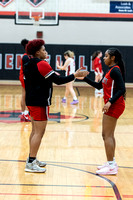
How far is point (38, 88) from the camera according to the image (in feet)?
16.9

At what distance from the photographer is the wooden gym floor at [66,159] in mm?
4523

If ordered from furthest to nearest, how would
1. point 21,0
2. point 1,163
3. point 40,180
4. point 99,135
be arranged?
point 21,0, point 99,135, point 1,163, point 40,180

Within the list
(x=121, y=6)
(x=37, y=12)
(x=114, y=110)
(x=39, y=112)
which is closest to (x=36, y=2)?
(x=37, y=12)

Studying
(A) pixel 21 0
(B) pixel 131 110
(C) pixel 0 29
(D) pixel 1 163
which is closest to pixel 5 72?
(C) pixel 0 29

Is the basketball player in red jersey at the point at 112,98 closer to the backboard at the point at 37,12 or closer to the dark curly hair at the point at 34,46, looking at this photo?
the dark curly hair at the point at 34,46

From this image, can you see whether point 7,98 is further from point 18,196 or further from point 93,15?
point 18,196

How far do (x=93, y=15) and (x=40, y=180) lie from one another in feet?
48.3

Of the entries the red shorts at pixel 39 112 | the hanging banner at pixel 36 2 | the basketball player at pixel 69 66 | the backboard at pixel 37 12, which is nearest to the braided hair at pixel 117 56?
the red shorts at pixel 39 112

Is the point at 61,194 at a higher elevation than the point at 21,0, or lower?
lower

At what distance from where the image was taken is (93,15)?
18.8 meters

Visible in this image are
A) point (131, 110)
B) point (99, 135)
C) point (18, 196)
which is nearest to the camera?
point (18, 196)

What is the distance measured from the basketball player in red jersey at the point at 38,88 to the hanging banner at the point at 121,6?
1407 centimetres

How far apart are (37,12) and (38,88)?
11.2 m

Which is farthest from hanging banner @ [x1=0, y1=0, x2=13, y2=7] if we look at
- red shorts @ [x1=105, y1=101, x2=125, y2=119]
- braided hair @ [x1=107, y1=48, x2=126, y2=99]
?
red shorts @ [x1=105, y1=101, x2=125, y2=119]
